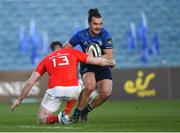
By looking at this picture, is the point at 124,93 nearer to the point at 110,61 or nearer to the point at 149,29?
the point at 149,29

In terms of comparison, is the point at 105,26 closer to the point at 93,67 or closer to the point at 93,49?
the point at 93,67

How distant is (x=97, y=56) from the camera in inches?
518

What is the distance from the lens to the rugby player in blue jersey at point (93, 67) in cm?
1294

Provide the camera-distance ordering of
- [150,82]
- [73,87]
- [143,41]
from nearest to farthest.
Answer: [73,87] < [150,82] < [143,41]

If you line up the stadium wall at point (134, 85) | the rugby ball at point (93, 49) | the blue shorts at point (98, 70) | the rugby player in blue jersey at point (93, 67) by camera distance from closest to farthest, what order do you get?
the rugby player in blue jersey at point (93, 67), the rugby ball at point (93, 49), the blue shorts at point (98, 70), the stadium wall at point (134, 85)

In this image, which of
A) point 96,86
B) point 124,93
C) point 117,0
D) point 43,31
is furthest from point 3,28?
point 96,86

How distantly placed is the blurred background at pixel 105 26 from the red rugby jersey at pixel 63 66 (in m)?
15.0

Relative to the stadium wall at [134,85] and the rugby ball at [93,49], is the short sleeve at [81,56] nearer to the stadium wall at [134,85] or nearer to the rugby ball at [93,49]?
the rugby ball at [93,49]

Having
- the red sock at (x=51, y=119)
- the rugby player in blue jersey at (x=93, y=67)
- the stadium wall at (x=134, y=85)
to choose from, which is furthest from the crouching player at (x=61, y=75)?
the stadium wall at (x=134, y=85)

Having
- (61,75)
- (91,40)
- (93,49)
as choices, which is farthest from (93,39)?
(61,75)

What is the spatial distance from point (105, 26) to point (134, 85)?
6.18m

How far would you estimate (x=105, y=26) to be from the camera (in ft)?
97.1

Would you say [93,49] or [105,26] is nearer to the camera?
[93,49]

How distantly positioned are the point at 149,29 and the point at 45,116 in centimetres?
1806
